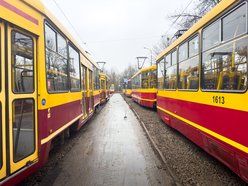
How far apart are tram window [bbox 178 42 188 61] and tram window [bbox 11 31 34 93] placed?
13.0 feet

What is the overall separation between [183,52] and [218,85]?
2564 millimetres

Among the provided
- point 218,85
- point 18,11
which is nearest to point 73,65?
point 18,11

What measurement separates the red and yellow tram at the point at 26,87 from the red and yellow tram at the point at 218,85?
9.56ft

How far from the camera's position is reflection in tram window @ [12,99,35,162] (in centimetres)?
332

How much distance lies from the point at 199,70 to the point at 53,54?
3.05 metres

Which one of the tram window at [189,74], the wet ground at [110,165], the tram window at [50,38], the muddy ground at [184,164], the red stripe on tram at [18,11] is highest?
the red stripe on tram at [18,11]

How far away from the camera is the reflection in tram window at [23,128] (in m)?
3.32

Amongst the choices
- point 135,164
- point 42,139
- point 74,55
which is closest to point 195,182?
point 135,164

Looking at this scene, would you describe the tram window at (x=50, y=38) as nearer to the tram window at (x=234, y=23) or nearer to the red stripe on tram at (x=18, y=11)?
the red stripe on tram at (x=18, y=11)

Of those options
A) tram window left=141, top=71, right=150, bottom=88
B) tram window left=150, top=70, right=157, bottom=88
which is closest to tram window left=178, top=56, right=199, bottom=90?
tram window left=150, top=70, right=157, bottom=88

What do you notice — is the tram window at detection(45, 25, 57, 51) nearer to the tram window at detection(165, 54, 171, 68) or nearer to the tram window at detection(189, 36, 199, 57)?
the tram window at detection(189, 36, 199, 57)

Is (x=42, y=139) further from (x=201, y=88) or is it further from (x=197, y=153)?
(x=197, y=153)

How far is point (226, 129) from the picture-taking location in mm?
3793

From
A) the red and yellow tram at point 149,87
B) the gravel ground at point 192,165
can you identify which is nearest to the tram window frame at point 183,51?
the gravel ground at point 192,165
